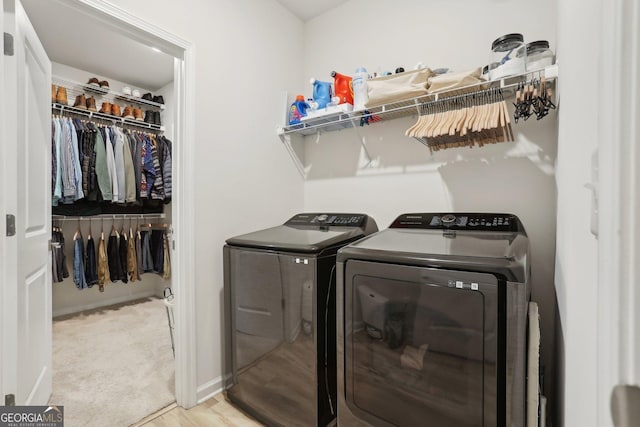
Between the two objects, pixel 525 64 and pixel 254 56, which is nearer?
pixel 525 64

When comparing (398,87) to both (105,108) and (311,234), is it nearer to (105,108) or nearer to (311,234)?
(311,234)

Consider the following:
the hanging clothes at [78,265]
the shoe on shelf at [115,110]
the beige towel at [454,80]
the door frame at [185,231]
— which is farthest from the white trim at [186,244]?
the shoe on shelf at [115,110]

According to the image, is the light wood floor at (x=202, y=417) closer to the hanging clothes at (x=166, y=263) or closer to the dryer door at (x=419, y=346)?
the dryer door at (x=419, y=346)

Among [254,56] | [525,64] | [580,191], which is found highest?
[254,56]

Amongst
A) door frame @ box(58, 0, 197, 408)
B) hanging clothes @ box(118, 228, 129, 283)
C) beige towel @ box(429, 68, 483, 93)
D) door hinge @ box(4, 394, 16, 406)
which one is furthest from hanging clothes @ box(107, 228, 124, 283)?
beige towel @ box(429, 68, 483, 93)

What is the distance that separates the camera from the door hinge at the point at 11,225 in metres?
1.21

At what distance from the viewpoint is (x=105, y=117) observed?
342 centimetres

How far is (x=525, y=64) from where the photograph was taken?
137cm

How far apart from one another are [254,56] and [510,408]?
245cm

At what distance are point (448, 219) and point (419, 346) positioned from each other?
0.82 m

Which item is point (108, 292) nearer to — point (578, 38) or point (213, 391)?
point (213, 391)

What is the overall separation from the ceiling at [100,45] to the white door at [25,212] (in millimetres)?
867

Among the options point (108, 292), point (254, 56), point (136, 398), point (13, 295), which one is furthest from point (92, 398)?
point (254, 56)

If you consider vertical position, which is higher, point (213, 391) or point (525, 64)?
point (525, 64)
